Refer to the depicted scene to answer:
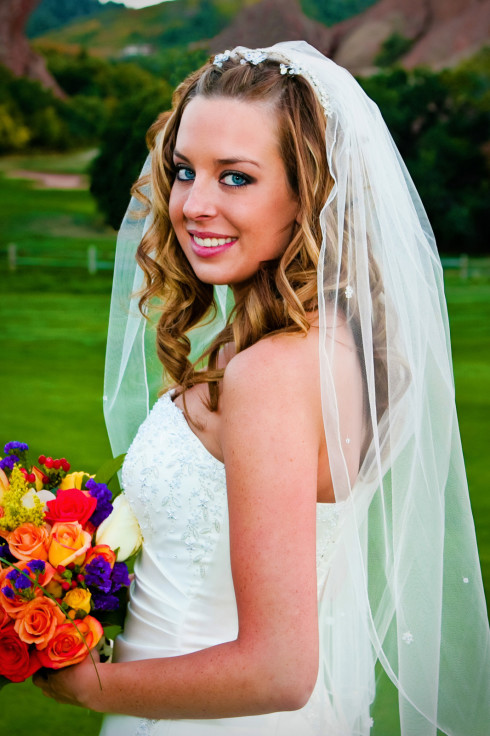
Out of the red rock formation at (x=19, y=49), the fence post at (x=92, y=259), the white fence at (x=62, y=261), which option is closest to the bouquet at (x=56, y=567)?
the white fence at (x=62, y=261)

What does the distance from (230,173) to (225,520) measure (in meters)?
0.61

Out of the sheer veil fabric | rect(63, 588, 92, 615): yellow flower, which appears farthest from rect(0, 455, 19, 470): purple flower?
the sheer veil fabric

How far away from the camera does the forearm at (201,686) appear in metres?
1.23

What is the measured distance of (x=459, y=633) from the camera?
1619mm

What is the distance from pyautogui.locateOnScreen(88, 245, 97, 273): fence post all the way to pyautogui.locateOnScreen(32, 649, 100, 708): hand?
10481mm

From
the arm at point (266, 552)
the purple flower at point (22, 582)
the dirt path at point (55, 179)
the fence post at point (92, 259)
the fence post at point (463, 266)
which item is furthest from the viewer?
the fence post at point (463, 266)

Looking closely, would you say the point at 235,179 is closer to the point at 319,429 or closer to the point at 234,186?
the point at 234,186

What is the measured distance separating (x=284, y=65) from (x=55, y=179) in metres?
10.5

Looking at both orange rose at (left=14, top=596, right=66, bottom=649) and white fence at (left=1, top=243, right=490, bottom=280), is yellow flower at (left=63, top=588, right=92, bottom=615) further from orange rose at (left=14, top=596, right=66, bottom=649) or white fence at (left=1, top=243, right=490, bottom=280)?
white fence at (left=1, top=243, right=490, bottom=280)

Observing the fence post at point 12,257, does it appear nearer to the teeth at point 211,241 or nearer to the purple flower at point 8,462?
the purple flower at point 8,462

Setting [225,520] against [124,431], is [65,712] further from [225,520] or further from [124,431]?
[225,520]

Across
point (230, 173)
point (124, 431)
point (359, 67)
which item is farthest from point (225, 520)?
point (359, 67)

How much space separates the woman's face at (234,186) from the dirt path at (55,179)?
10.4 m

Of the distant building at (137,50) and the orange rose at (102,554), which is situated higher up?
the orange rose at (102,554)
